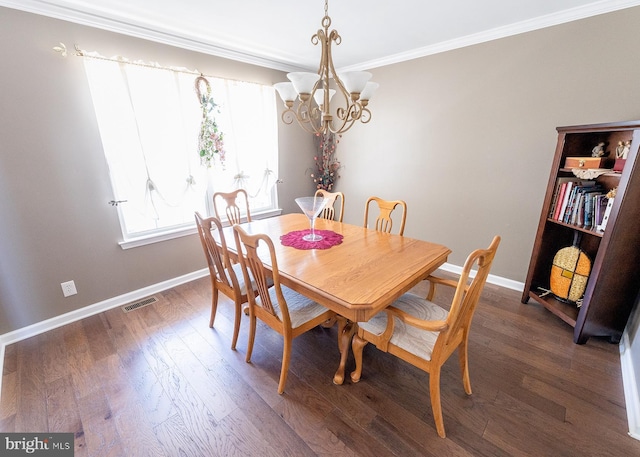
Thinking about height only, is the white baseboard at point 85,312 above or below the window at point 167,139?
below

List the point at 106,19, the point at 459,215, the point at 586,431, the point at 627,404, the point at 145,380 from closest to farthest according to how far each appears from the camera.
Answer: the point at 586,431 → the point at 627,404 → the point at 145,380 → the point at 106,19 → the point at 459,215

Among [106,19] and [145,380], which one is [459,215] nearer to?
[145,380]

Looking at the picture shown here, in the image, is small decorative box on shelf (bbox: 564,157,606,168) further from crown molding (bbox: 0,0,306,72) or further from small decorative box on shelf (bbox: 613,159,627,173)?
crown molding (bbox: 0,0,306,72)

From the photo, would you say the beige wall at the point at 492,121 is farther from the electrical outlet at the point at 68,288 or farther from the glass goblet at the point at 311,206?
the electrical outlet at the point at 68,288

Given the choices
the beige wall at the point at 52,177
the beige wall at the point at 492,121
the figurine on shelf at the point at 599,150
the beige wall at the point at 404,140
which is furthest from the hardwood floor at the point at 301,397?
the figurine on shelf at the point at 599,150

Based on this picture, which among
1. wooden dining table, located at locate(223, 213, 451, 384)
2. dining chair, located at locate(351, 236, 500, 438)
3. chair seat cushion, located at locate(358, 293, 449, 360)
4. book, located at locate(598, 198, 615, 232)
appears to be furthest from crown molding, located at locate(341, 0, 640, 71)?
chair seat cushion, located at locate(358, 293, 449, 360)

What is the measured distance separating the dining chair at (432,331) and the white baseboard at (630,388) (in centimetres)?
73

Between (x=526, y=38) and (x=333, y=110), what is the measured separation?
219cm

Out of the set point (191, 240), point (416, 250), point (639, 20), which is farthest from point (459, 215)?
point (191, 240)

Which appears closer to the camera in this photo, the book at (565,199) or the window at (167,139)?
the book at (565,199)

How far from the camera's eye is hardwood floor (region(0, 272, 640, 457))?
1.30 m

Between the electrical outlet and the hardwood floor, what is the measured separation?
283mm

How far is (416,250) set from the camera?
5.69 ft

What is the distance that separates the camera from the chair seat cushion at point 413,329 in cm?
130
